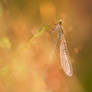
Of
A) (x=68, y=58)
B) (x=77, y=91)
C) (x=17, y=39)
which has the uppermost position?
(x=17, y=39)

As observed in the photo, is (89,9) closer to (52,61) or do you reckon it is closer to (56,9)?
(56,9)

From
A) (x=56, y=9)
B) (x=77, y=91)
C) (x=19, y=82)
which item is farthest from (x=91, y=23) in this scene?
(x=19, y=82)

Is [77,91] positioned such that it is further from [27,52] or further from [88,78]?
[27,52]

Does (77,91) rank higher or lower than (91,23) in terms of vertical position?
lower

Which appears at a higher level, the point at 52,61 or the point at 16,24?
the point at 16,24

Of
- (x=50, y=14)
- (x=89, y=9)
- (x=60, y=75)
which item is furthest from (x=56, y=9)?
(x=60, y=75)
